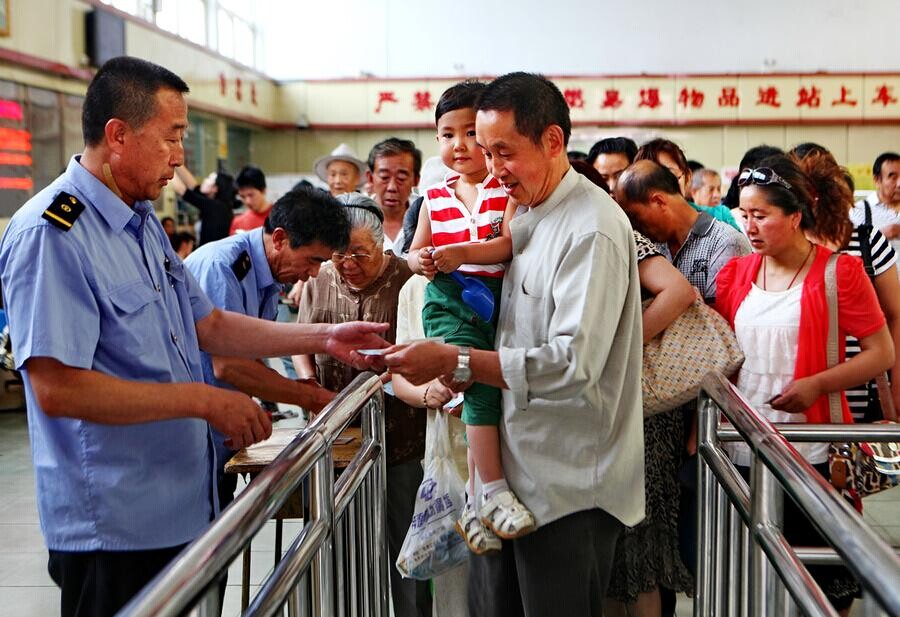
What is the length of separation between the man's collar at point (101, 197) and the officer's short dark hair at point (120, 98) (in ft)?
0.28

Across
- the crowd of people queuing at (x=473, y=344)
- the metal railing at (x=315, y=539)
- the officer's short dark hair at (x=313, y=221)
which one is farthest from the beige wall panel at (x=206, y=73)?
the metal railing at (x=315, y=539)

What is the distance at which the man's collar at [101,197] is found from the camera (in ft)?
6.33

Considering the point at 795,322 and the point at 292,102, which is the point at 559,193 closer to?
the point at 795,322

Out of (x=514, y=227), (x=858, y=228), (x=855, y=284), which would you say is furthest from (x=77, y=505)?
(x=858, y=228)

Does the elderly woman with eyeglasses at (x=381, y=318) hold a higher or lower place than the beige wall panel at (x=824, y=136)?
lower

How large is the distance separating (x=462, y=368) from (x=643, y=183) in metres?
1.37

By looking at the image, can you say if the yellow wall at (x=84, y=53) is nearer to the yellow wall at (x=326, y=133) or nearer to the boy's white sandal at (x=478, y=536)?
the yellow wall at (x=326, y=133)

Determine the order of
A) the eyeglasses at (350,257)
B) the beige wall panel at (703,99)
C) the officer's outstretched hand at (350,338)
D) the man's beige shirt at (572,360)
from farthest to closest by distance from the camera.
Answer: the beige wall panel at (703,99) < the eyeglasses at (350,257) < the officer's outstretched hand at (350,338) < the man's beige shirt at (572,360)

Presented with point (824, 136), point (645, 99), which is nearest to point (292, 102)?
point (645, 99)

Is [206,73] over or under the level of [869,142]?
over

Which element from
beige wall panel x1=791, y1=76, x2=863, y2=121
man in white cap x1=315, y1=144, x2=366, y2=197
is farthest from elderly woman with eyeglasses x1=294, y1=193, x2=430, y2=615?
beige wall panel x1=791, y1=76, x2=863, y2=121

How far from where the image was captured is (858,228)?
3055mm

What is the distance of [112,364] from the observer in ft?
6.23

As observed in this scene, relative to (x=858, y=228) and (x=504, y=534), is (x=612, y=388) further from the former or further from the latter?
(x=858, y=228)
